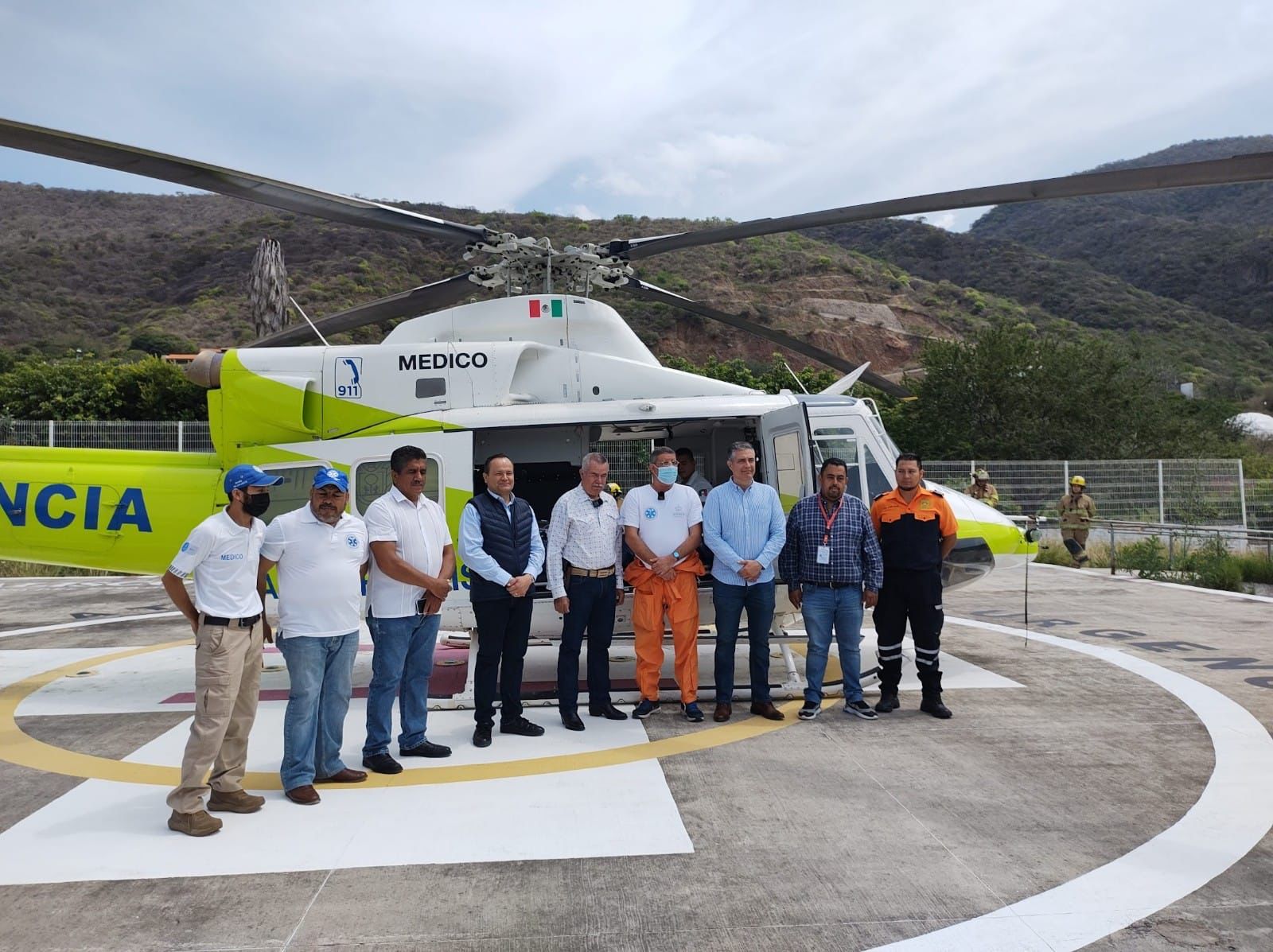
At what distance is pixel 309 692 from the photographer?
170 inches

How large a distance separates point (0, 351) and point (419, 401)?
45029 millimetres

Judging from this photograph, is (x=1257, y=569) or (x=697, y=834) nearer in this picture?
(x=697, y=834)

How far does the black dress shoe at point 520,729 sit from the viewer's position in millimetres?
5527

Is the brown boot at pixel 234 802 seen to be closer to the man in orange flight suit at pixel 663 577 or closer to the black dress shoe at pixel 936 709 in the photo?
the man in orange flight suit at pixel 663 577

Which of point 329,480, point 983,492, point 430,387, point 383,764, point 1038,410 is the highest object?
point 1038,410

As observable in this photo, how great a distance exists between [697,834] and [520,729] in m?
1.91

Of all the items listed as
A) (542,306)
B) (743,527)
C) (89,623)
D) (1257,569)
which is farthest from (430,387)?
(1257,569)

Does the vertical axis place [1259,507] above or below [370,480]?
below

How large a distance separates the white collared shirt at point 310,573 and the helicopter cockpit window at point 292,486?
101 inches

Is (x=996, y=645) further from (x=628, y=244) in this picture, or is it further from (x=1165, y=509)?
(x=1165, y=509)

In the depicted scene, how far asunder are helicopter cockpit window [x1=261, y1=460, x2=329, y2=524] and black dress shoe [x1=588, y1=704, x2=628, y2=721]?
2880 millimetres

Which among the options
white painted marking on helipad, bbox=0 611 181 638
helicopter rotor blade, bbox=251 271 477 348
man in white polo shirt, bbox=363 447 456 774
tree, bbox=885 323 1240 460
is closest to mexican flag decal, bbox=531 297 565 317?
helicopter rotor blade, bbox=251 271 477 348

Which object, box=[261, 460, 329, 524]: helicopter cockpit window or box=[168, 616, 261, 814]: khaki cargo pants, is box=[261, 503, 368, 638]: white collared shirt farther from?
box=[261, 460, 329, 524]: helicopter cockpit window

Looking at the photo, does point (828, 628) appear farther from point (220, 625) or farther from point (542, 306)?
point (220, 625)
